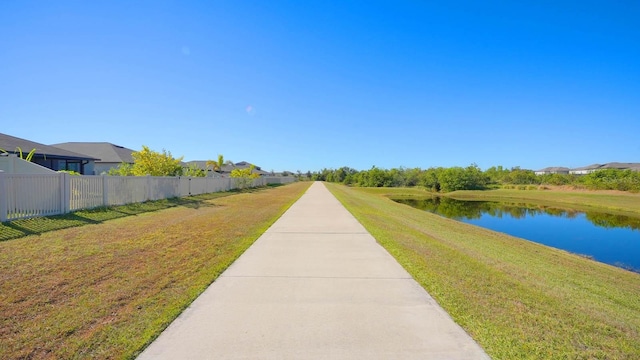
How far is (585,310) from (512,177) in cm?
9222

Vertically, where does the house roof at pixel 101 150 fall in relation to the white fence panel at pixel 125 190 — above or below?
above

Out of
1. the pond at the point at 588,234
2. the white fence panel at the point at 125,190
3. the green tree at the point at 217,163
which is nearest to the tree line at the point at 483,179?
the pond at the point at 588,234

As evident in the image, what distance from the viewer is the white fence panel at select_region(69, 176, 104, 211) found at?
36.9 ft

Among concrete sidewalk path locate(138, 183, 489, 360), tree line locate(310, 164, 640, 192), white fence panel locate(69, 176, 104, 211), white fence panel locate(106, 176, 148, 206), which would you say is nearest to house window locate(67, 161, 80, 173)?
white fence panel locate(106, 176, 148, 206)

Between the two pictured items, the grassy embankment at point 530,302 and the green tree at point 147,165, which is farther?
the green tree at point 147,165

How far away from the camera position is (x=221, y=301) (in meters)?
4.09

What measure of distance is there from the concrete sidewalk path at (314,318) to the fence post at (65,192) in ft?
27.1

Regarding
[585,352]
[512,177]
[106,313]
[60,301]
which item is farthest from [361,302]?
[512,177]

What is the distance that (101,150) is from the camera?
3488cm

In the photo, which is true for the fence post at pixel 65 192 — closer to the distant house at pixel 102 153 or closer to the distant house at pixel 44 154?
the distant house at pixel 44 154

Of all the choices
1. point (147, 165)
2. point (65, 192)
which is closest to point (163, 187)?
point (147, 165)

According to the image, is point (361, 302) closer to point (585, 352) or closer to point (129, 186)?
point (585, 352)

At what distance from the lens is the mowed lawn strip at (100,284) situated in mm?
3064

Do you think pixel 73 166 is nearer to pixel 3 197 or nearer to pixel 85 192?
pixel 85 192
